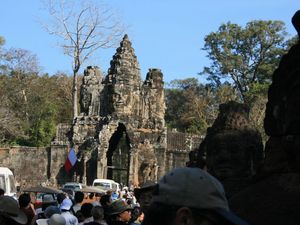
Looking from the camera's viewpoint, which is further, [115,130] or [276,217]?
[115,130]

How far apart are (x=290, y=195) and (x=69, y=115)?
197 feet

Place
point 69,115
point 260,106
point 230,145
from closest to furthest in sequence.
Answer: point 230,145 → point 260,106 → point 69,115

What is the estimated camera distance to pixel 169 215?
2238mm

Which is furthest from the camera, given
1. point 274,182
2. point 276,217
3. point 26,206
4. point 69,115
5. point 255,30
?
point 69,115

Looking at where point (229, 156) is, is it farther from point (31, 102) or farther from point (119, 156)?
point (31, 102)

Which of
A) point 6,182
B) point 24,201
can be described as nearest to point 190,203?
point 24,201

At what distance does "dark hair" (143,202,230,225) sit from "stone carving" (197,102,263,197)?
339 centimetres

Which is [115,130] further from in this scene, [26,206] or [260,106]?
[26,206]

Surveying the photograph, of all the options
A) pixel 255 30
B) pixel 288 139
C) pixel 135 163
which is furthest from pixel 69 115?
pixel 288 139

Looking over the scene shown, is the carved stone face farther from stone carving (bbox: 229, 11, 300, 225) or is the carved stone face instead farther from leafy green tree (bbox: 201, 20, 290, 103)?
leafy green tree (bbox: 201, 20, 290, 103)

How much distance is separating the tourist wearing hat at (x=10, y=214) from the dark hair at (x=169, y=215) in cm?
217

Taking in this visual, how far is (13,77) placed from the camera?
186ft

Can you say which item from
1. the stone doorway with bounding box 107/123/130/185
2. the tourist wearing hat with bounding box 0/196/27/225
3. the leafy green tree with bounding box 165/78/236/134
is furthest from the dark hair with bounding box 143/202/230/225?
the leafy green tree with bounding box 165/78/236/134

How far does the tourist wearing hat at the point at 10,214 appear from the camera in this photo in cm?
429
